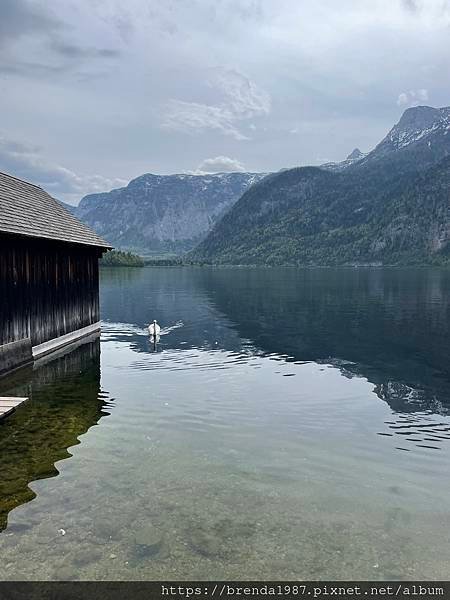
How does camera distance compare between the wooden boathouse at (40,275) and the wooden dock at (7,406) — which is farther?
the wooden boathouse at (40,275)

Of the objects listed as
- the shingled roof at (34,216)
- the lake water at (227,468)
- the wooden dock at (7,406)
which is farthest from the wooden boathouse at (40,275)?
the wooden dock at (7,406)

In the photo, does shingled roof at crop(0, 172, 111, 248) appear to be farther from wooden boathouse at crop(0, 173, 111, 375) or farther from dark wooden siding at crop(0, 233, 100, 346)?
dark wooden siding at crop(0, 233, 100, 346)

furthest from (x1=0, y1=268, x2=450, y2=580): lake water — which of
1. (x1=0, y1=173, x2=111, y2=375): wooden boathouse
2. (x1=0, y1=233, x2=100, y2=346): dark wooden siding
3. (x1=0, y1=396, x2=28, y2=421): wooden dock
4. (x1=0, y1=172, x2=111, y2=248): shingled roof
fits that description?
(x1=0, y1=172, x2=111, y2=248): shingled roof

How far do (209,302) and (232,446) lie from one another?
170ft

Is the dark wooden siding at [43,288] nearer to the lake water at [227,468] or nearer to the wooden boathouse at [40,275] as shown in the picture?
the wooden boathouse at [40,275]

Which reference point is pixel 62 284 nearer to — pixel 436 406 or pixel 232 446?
pixel 232 446

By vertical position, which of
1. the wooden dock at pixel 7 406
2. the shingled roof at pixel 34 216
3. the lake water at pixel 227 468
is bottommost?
the lake water at pixel 227 468

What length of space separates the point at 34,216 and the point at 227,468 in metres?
20.0

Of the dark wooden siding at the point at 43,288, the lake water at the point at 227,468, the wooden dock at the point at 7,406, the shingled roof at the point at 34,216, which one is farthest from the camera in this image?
the shingled roof at the point at 34,216

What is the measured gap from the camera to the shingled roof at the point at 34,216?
2347 cm

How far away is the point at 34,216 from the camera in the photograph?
27.5 metres

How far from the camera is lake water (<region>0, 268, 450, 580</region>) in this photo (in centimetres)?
911

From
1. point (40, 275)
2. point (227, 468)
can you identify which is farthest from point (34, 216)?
point (227, 468)

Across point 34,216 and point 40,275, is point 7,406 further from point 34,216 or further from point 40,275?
point 34,216
